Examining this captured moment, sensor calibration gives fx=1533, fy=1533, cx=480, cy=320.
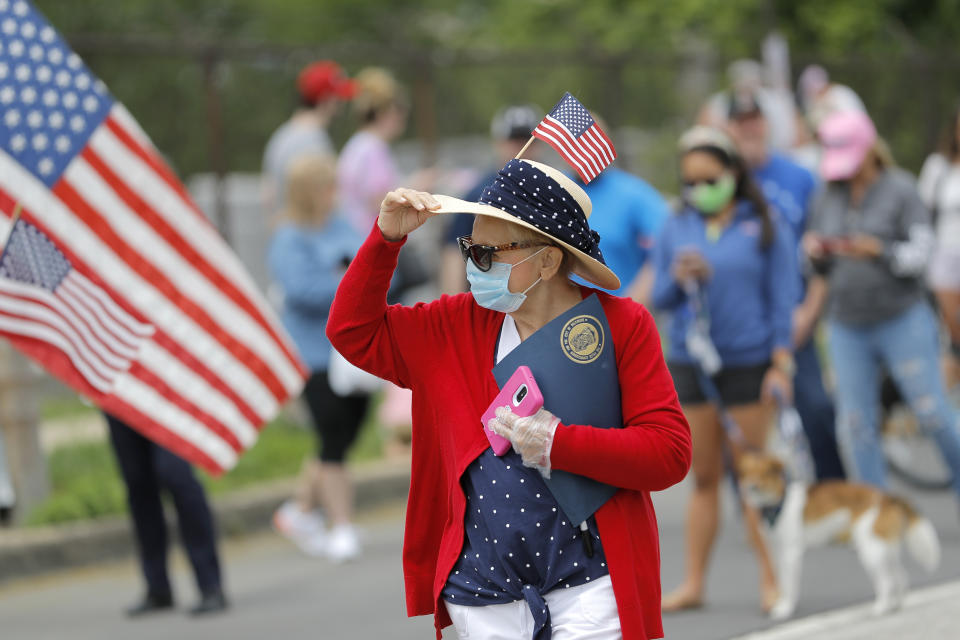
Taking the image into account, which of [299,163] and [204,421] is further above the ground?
[299,163]

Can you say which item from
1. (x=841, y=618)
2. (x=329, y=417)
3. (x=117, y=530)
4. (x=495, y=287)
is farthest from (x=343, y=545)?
(x=495, y=287)

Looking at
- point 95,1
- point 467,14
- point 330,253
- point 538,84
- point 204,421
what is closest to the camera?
point 204,421

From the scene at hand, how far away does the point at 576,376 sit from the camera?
137 inches

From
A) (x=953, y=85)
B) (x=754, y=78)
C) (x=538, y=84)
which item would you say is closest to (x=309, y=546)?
(x=538, y=84)

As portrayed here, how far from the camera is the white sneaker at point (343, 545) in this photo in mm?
8016

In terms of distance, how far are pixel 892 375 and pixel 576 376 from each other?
440 centimetres

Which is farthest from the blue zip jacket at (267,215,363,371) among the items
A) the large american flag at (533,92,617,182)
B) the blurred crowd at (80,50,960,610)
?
the large american flag at (533,92,617,182)

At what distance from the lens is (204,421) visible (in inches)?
236

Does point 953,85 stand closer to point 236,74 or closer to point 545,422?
point 236,74

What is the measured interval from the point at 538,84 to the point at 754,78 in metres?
2.01

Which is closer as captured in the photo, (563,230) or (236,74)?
(563,230)

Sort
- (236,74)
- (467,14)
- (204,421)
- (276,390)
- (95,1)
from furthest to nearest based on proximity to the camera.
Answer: (467,14), (95,1), (236,74), (276,390), (204,421)

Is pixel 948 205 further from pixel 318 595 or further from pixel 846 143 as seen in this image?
pixel 318 595

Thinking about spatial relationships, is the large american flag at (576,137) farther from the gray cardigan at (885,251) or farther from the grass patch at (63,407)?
the grass patch at (63,407)
